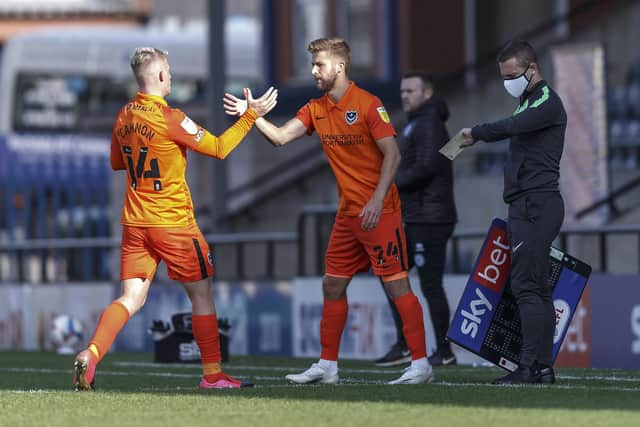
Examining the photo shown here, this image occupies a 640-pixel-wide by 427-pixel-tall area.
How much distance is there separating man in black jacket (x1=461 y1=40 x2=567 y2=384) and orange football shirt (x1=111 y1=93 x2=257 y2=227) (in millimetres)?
1499

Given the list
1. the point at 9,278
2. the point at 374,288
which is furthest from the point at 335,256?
the point at 9,278

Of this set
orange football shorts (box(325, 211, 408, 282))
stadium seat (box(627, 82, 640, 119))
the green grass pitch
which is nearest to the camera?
the green grass pitch

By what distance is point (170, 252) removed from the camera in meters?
9.53

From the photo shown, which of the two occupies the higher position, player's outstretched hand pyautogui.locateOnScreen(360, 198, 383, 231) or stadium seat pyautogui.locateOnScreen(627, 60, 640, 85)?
stadium seat pyautogui.locateOnScreen(627, 60, 640, 85)

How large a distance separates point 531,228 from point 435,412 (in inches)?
72.4

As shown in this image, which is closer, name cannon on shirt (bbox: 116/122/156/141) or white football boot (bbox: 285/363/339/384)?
name cannon on shirt (bbox: 116/122/156/141)

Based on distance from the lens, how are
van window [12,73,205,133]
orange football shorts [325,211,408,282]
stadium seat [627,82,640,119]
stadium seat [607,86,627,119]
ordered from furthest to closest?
van window [12,73,205,133]
stadium seat [607,86,627,119]
stadium seat [627,82,640,119]
orange football shorts [325,211,408,282]

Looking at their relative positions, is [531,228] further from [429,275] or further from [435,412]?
[429,275]

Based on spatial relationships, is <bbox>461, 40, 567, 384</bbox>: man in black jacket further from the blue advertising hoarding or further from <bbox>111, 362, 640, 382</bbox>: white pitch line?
<bbox>111, 362, 640, 382</bbox>: white pitch line

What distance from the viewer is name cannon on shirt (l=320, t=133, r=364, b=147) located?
9523mm

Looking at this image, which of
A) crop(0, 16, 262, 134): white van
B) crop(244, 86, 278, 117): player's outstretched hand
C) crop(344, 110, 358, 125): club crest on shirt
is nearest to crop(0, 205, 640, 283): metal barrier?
crop(344, 110, 358, 125): club crest on shirt

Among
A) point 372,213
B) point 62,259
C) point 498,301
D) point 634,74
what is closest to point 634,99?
point 634,74

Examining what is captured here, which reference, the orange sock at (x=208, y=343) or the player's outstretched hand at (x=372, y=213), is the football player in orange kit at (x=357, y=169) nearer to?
the player's outstretched hand at (x=372, y=213)

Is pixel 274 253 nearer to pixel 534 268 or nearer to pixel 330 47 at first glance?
pixel 330 47
